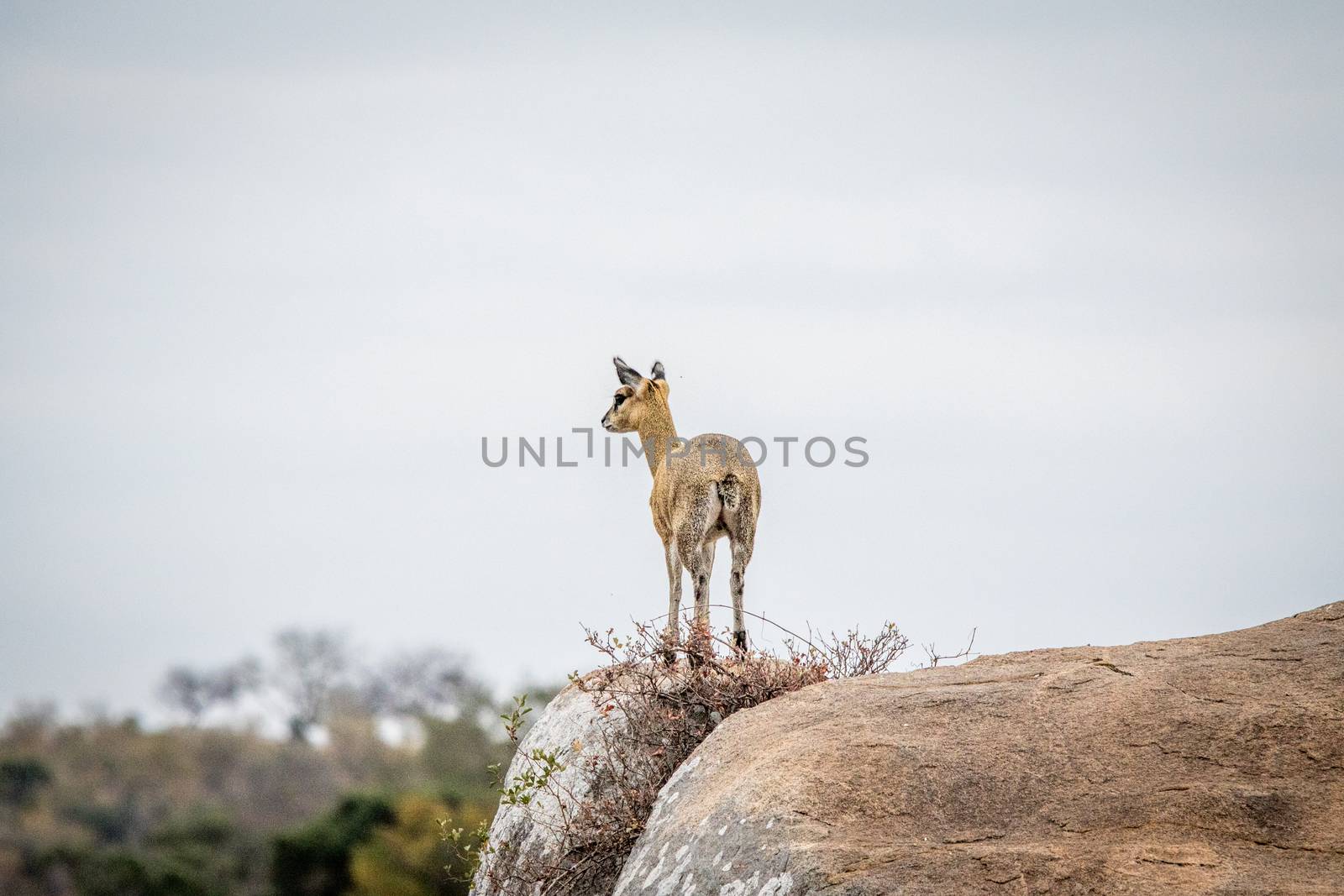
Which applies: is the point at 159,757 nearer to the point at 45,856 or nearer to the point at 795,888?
the point at 45,856

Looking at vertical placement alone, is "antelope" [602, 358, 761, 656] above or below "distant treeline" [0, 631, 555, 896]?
above

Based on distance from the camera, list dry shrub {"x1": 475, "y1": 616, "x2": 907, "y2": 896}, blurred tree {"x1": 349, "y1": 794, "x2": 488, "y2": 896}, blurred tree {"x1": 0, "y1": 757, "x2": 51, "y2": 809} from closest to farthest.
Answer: dry shrub {"x1": 475, "y1": 616, "x2": 907, "y2": 896} < blurred tree {"x1": 349, "y1": 794, "x2": 488, "y2": 896} < blurred tree {"x1": 0, "y1": 757, "x2": 51, "y2": 809}

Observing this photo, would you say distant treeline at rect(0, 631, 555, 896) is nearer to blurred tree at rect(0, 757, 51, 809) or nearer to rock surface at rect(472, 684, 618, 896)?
blurred tree at rect(0, 757, 51, 809)

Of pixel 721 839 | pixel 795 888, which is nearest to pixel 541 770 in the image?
pixel 721 839

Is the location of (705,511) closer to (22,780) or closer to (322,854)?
(322,854)

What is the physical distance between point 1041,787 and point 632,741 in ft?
13.4

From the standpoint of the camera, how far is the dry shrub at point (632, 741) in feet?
40.1

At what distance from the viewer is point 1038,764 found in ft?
32.7

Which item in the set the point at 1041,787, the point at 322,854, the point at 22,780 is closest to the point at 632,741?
the point at 1041,787

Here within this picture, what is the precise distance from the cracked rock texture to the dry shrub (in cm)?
108

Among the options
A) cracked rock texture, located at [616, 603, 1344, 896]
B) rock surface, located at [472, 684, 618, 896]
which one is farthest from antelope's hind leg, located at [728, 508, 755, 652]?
cracked rock texture, located at [616, 603, 1344, 896]

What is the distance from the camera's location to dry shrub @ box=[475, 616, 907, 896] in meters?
12.2

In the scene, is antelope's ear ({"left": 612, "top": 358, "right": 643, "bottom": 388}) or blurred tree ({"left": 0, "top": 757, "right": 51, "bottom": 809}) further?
blurred tree ({"left": 0, "top": 757, "right": 51, "bottom": 809})

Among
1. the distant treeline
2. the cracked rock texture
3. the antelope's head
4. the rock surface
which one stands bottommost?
the distant treeline
